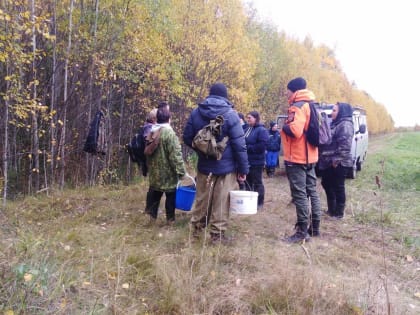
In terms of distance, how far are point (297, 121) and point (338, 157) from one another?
163 cm

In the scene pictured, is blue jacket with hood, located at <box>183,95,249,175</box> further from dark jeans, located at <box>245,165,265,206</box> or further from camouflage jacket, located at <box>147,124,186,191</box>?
dark jeans, located at <box>245,165,265,206</box>

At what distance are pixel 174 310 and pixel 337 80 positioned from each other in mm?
36596

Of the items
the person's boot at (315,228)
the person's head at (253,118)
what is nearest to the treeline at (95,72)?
the person's head at (253,118)

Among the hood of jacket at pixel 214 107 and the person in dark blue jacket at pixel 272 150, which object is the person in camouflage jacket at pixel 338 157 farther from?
the person in dark blue jacket at pixel 272 150

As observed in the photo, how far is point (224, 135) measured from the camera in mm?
4230

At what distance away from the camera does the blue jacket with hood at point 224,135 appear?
422 centimetres

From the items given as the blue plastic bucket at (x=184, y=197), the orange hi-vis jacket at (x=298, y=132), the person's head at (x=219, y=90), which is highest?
the person's head at (x=219, y=90)

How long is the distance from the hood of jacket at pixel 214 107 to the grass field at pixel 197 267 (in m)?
1.44

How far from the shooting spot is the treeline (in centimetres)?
671

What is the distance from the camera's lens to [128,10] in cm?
798

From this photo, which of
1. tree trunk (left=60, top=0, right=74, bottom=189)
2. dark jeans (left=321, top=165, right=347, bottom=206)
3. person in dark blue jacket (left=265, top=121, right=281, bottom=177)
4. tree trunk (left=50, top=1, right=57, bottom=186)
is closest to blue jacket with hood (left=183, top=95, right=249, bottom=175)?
dark jeans (left=321, top=165, right=347, bottom=206)

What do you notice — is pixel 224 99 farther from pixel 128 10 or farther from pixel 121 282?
pixel 128 10

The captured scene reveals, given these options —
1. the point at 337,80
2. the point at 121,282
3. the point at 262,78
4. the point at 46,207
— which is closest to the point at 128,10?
the point at 46,207

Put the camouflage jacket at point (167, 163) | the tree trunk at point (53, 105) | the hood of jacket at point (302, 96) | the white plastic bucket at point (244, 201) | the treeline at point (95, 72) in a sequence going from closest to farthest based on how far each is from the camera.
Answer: the white plastic bucket at point (244, 201)
the hood of jacket at point (302, 96)
the camouflage jacket at point (167, 163)
the treeline at point (95, 72)
the tree trunk at point (53, 105)
